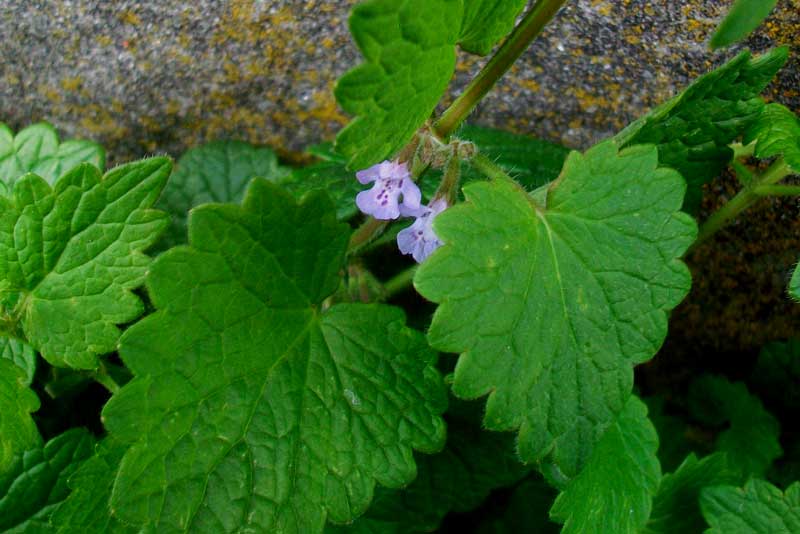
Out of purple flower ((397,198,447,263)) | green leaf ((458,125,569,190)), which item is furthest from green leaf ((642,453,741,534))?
purple flower ((397,198,447,263))

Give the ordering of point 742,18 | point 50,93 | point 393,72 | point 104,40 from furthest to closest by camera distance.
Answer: point 50,93 → point 104,40 → point 742,18 → point 393,72

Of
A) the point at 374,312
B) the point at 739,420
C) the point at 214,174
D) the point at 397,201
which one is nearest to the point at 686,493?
the point at 739,420

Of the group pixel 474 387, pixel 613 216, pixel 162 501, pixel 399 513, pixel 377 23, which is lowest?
pixel 399 513

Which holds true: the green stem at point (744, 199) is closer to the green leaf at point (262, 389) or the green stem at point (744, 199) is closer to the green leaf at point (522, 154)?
the green leaf at point (522, 154)

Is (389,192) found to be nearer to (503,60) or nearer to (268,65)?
(503,60)

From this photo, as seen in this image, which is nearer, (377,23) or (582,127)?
(377,23)

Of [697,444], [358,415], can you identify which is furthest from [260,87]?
[697,444]

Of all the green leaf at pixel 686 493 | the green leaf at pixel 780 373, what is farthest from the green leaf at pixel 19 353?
the green leaf at pixel 780 373

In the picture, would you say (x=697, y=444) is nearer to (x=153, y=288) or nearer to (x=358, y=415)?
(x=358, y=415)
